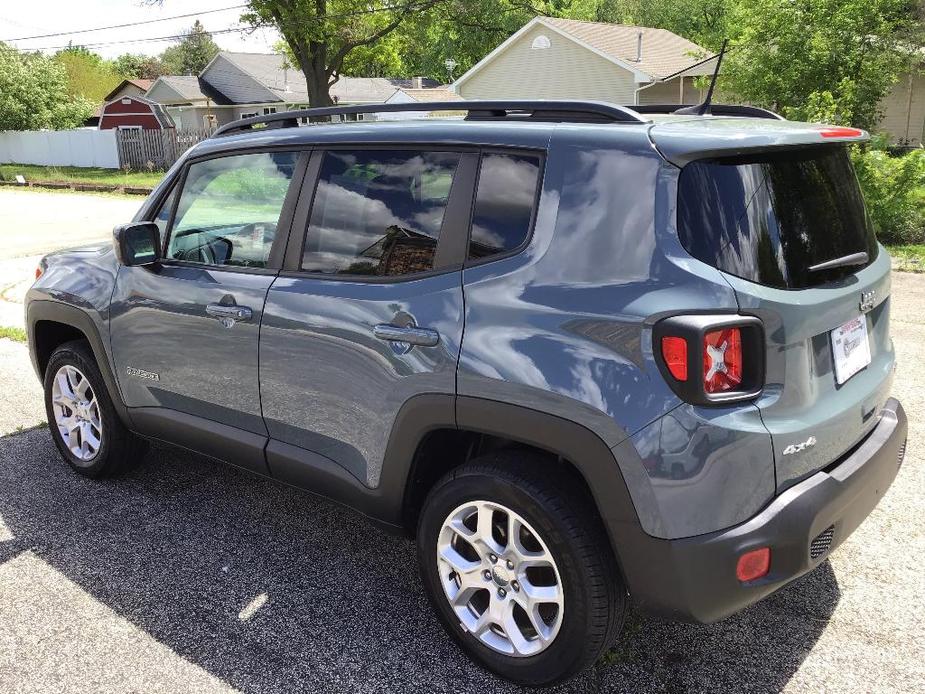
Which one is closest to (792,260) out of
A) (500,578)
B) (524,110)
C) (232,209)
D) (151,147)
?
(524,110)

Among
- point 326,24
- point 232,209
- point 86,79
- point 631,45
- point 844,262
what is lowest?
point 844,262

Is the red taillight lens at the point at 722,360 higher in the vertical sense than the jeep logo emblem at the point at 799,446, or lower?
higher

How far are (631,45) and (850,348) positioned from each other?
3025 cm

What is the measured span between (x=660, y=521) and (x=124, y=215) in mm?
19482

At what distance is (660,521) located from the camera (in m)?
2.29

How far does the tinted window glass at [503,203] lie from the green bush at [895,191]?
9728 millimetres

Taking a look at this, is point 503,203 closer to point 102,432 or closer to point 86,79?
point 102,432

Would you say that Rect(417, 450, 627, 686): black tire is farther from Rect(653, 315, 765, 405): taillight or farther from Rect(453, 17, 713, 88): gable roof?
Rect(453, 17, 713, 88): gable roof

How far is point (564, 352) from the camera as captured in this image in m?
2.39

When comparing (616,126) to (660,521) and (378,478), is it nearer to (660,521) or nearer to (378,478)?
(660,521)

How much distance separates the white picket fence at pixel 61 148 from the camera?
122ft

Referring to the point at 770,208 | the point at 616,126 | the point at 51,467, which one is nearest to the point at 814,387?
the point at 770,208

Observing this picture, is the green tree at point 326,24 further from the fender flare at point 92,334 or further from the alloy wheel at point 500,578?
the alloy wheel at point 500,578

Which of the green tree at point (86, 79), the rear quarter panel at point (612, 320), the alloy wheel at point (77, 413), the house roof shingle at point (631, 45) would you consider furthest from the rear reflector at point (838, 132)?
the green tree at point (86, 79)
